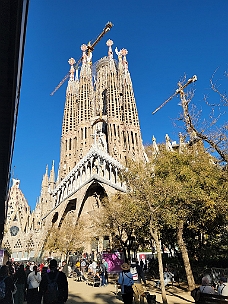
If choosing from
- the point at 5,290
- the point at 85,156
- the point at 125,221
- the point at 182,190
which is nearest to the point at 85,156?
the point at 85,156

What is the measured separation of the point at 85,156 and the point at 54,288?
31.2 meters

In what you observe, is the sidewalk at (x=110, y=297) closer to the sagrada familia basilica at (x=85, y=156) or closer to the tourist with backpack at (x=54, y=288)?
the tourist with backpack at (x=54, y=288)

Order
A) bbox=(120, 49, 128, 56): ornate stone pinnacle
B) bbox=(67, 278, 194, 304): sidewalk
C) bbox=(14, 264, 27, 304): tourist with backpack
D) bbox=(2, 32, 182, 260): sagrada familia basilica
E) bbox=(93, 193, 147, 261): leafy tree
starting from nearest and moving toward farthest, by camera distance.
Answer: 1. bbox=(14, 264, 27, 304): tourist with backpack
2. bbox=(67, 278, 194, 304): sidewalk
3. bbox=(93, 193, 147, 261): leafy tree
4. bbox=(2, 32, 182, 260): sagrada familia basilica
5. bbox=(120, 49, 128, 56): ornate stone pinnacle

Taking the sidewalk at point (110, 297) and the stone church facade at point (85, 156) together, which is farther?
the stone church facade at point (85, 156)

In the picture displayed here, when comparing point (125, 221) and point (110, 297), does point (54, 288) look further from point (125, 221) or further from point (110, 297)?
point (125, 221)

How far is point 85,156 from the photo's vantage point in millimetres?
35312

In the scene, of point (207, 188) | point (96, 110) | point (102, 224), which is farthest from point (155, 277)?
point (96, 110)

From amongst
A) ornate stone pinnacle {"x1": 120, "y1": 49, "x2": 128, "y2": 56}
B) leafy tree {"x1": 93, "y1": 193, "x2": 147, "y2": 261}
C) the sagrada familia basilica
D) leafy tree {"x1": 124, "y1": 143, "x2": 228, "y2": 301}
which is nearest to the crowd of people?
leafy tree {"x1": 124, "y1": 143, "x2": 228, "y2": 301}

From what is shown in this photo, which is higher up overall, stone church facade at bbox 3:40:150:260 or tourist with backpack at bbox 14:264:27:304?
stone church facade at bbox 3:40:150:260

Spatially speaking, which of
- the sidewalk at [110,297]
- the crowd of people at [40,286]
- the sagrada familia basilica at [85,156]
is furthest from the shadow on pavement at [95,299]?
the sagrada familia basilica at [85,156]

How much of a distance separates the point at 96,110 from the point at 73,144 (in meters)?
13.2

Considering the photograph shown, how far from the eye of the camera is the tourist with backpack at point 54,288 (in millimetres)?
4281

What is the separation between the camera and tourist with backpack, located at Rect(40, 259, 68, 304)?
4281mm

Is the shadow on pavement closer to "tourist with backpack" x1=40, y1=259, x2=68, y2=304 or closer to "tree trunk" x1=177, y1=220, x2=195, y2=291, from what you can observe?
"tree trunk" x1=177, y1=220, x2=195, y2=291
